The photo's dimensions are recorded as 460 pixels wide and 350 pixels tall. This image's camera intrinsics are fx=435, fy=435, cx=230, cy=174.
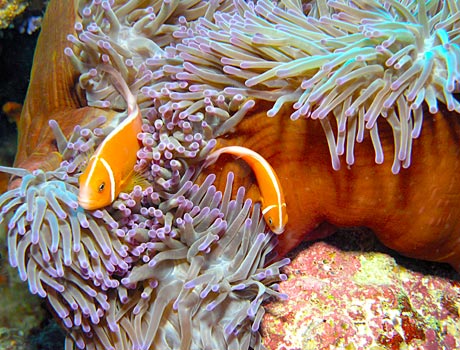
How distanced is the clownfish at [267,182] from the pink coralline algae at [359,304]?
38 cm

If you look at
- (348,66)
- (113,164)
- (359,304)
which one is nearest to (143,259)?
(113,164)

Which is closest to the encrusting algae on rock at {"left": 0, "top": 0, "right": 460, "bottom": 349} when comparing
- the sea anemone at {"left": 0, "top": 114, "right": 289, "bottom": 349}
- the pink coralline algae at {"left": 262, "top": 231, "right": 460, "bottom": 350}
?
the sea anemone at {"left": 0, "top": 114, "right": 289, "bottom": 349}

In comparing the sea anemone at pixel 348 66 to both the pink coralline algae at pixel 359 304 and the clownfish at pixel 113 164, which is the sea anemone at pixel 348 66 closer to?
the clownfish at pixel 113 164

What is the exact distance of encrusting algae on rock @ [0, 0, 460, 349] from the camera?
1.57 meters

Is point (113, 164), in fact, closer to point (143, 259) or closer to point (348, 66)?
point (143, 259)

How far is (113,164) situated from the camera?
1.58 meters

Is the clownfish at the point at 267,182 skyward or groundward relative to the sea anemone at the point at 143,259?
skyward

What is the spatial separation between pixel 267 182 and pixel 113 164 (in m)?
0.61

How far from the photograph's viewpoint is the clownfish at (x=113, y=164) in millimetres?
1508

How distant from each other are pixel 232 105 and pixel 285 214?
1.60 feet

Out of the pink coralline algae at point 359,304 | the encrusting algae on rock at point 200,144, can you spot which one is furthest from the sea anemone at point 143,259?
the pink coralline algae at point 359,304

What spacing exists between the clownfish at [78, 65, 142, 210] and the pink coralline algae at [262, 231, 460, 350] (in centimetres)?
88

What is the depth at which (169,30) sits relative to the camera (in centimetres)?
198

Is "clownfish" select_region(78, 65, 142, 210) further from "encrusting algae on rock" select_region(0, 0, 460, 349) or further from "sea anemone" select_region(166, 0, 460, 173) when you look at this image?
"sea anemone" select_region(166, 0, 460, 173)
